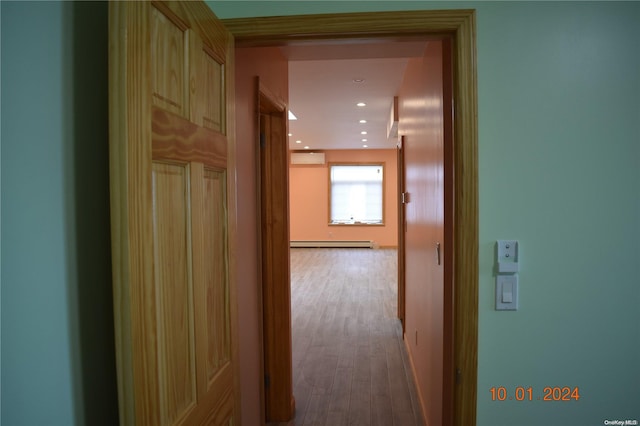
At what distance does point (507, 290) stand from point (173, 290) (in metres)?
1.11

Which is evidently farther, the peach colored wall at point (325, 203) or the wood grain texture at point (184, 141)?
the peach colored wall at point (325, 203)

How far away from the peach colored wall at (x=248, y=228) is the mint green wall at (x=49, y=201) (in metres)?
0.98

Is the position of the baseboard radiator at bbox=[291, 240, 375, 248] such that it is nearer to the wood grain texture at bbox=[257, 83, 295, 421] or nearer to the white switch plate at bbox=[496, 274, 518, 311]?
the wood grain texture at bbox=[257, 83, 295, 421]

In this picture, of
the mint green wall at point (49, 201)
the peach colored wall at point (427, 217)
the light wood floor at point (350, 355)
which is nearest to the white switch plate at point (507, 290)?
the peach colored wall at point (427, 217)

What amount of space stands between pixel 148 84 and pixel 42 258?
1.60 ft

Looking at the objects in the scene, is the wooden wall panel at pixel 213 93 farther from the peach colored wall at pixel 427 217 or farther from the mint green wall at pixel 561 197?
the peach colored wall at pixel 427 217

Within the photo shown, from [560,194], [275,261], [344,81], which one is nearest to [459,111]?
[560,194]

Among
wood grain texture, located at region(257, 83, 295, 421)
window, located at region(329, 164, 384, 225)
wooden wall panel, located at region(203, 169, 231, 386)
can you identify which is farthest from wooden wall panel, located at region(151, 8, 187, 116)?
window, located at region(329, 164, 384, 225)

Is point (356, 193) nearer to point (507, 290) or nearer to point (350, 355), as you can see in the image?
point (350, 355)

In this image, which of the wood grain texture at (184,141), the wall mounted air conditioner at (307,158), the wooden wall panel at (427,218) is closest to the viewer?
the wood grain texture at (184,141)

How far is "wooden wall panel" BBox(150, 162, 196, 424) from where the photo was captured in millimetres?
1023

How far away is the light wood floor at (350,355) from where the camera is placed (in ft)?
9.91

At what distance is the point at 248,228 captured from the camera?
2.24 metres

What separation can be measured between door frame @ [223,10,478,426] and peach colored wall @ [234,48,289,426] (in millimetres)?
559
